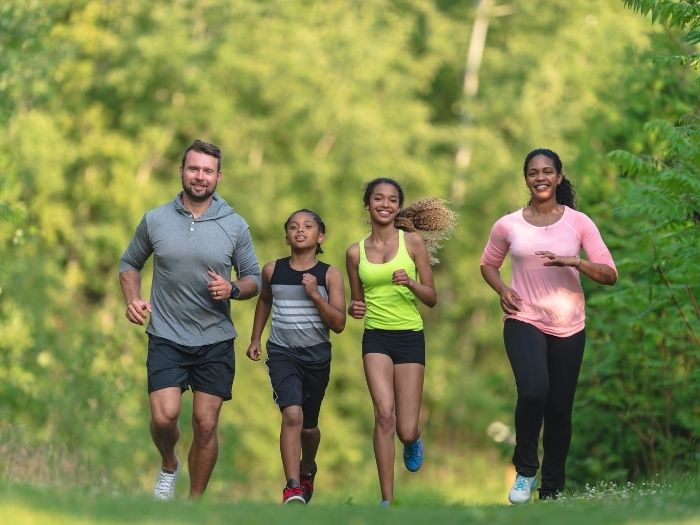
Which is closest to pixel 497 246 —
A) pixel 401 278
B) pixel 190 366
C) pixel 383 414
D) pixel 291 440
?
pixel 401 278

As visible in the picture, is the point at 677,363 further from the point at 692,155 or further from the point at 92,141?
the point at 92,141

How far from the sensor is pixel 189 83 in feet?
122

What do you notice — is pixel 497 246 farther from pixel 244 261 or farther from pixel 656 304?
pixel 656 304

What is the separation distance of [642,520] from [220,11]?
31.4 metres

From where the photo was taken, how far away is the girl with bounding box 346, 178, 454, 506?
11.6 m

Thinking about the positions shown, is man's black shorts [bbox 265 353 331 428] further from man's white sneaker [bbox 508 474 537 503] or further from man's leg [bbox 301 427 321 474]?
man's white sneaker [bbox 508 474 537 503]

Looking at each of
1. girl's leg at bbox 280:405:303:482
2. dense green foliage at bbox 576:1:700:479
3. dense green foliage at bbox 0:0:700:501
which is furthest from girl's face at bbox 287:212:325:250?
dense green foliage at bbox 0:0:700:501

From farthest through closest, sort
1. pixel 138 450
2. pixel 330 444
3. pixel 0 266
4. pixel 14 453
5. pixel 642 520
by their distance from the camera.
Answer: pixel 330 444 → pixel 138 450 → pixel 0 266 → pixel 14 453 → pixel 642 520

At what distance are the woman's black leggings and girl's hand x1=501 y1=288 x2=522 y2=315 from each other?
99mm

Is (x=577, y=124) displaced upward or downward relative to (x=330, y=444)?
upward

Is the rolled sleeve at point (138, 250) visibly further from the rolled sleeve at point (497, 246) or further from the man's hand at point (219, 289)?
the rolled sleeve at point (497, 246)

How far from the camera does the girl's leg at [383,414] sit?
1149 cm

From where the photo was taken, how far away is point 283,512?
8.84 metres

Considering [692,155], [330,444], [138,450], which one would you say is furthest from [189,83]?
[692,155]
